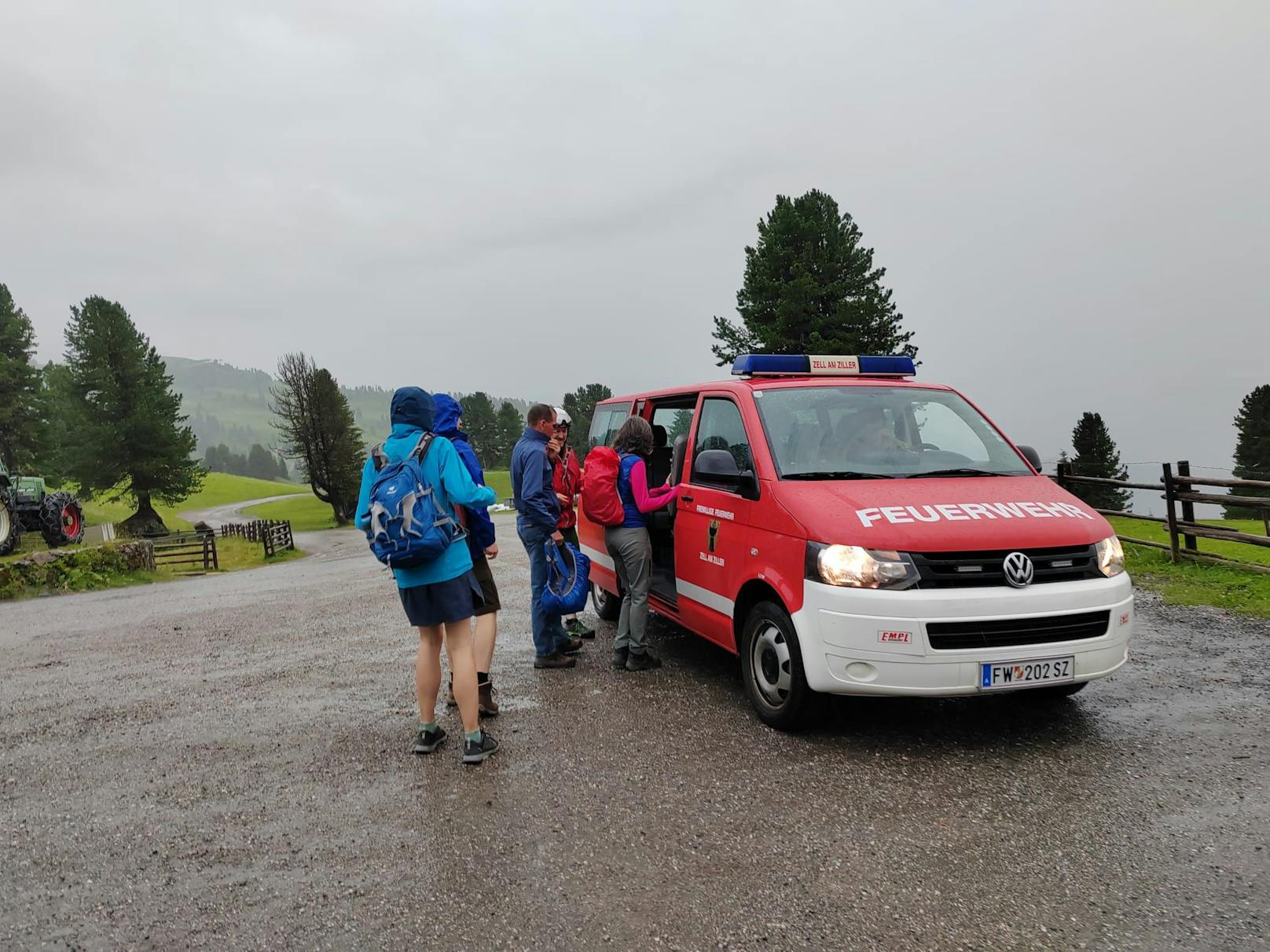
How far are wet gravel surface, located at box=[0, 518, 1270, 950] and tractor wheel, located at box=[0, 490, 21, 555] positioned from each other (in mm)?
18574

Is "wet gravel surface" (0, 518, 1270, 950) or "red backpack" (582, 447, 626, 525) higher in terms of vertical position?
"red backpack" (582, 447, 626, 525)

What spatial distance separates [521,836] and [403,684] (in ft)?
A: 9.65

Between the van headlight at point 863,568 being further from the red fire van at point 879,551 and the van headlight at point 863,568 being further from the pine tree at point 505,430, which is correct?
the pine tree at point 505,430

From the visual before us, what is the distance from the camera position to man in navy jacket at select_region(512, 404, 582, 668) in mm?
5918

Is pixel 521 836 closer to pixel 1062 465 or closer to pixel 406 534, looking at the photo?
pixel 406 534

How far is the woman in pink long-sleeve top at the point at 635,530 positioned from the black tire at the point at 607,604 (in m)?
1.76

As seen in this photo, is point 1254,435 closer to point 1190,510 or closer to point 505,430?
point 1190,510

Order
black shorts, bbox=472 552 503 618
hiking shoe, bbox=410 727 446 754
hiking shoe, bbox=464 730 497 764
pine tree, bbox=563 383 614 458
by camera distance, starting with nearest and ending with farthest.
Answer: hiking shoe, bbox=464 730 497 764 → hiking shoe, bbox=410 727 446 754 → black shorts, bbox=472 552 503 618 → pine tree, bbox=563 383 614 458

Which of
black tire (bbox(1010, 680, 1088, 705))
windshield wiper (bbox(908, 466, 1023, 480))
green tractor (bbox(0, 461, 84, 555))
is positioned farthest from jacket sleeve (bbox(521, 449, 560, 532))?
green tractor (bbox(0, 461, 84, 555))

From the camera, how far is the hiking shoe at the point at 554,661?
21.2 ft

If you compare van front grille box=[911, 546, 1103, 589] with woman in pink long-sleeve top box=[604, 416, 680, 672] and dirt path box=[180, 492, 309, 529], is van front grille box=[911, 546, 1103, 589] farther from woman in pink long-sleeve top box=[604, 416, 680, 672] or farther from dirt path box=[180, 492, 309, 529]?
dirt path box=[180, 492, 309, 529]

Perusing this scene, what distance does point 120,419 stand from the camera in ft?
171

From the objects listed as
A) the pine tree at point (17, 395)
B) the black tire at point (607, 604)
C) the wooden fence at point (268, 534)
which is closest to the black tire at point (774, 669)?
the black tire at point (607, 604)

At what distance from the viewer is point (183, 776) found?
15.2 ft
